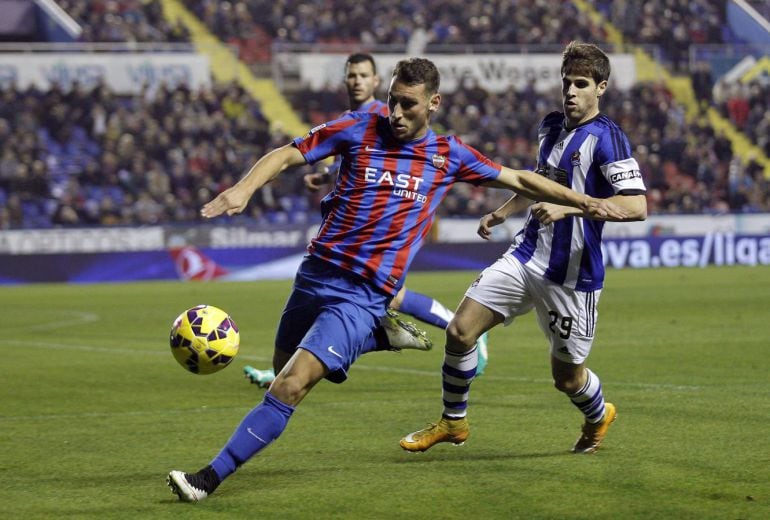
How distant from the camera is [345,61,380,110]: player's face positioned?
33.8ft

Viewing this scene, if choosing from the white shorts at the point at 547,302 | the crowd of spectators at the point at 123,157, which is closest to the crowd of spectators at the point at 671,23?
the crowd of spectators at the point at 123,157

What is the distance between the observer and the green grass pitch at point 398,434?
562 centimetres

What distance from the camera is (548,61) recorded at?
3484 centimetres

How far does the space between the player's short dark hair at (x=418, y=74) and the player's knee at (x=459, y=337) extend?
4.87ft

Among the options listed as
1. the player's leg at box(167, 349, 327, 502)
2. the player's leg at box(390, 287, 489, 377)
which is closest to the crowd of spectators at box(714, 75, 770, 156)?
the player's leg at box(390, 287, 489, 377)

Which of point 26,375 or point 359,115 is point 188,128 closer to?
point 26,375

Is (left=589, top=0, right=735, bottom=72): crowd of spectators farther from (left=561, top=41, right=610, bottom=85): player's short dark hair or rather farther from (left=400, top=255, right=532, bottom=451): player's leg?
(left=400, top=255, right=532, bottom=451): player's leg

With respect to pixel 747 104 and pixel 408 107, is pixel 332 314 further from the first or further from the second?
pixel 747 104

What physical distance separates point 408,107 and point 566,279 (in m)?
1.50

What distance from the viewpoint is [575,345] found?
6.80 metres

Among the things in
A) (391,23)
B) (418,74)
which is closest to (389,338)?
(418,74)

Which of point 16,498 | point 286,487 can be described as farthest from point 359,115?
point 16,498

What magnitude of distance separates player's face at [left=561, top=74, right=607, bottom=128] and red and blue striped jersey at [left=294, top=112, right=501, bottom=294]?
0.92m

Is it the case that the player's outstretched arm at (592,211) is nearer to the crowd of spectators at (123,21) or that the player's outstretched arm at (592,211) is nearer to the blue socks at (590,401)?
the blue socks at (590,401)
